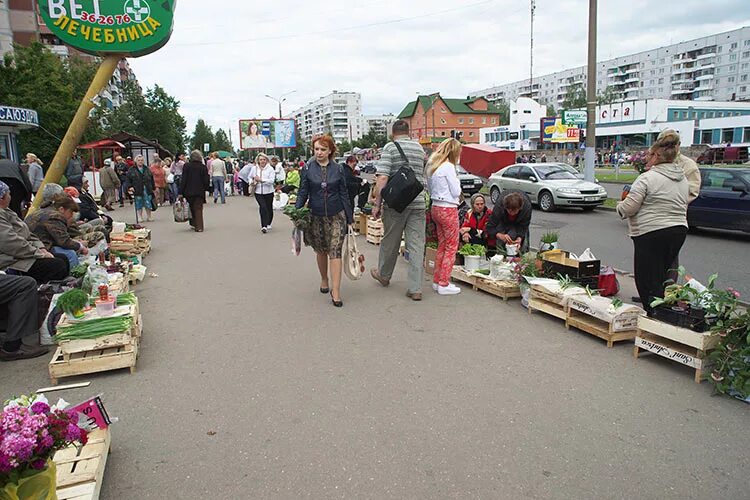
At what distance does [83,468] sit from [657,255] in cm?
→ 509

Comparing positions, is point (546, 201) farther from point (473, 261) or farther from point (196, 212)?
point (473, 261)

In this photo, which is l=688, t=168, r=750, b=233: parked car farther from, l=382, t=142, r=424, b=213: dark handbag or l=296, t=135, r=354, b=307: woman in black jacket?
l=296, t=135, r=354, b=307: woman in black jacket

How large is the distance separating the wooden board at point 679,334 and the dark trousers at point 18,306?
553 cm

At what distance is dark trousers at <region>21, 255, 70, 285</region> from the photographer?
18.6ft

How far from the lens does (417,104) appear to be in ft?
370

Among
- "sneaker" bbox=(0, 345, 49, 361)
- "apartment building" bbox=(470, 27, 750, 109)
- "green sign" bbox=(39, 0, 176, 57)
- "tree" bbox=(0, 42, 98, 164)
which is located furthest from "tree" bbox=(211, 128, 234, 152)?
"sneaker" bbox=(0, 345, 49, 361)

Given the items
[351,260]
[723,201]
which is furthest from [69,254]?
[723,201]

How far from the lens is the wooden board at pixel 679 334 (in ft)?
13.5

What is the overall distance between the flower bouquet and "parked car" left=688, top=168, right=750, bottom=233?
1282cm

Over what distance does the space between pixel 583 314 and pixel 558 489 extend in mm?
2877

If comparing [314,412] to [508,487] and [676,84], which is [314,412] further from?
[676,84]

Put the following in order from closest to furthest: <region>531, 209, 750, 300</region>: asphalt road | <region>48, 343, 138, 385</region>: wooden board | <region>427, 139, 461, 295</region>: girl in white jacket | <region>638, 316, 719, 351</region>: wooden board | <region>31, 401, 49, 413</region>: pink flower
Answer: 1. <region>31, 401, 49, 413</region>: pink flower
2. <region>638, 316, 719, 351</region>: wooden board
3. <region>48, 343, 138, 385</region>: wooden board
4. <region>427, 139, 461, 295</region>: girl in white jacket
5. <region>531, 209, 750, 300</region>: asphalt road

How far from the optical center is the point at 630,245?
36.0ft

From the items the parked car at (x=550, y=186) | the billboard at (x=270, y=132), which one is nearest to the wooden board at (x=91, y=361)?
the parked car at (x=550, y=186)
